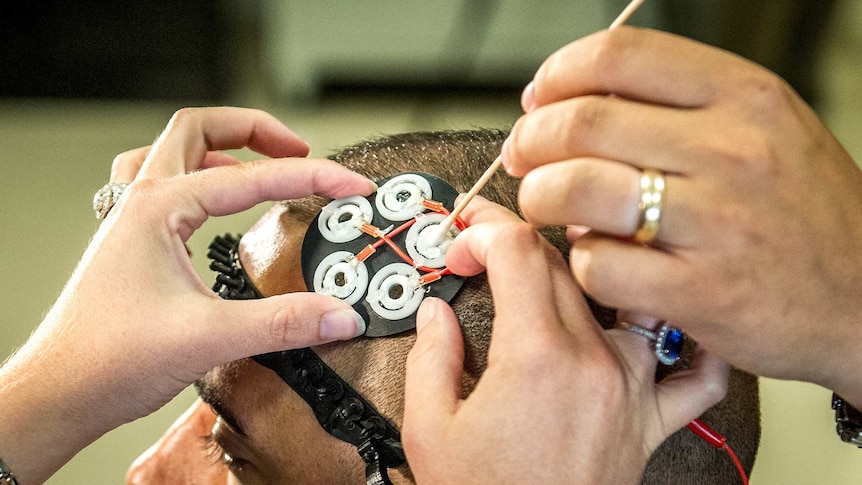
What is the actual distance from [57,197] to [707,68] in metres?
2.57

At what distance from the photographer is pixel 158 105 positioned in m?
2.89

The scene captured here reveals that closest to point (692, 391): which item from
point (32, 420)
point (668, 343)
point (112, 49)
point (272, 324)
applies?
point (668, 343)

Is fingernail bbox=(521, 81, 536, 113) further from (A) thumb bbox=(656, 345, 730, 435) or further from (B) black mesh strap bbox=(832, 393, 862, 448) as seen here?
(B) black mesh strap bbox=(832, 393, 862, 448)

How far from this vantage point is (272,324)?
819 millimetres

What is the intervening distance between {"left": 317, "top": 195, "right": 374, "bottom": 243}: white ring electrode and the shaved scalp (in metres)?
0.04

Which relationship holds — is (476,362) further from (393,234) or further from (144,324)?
(144,324)

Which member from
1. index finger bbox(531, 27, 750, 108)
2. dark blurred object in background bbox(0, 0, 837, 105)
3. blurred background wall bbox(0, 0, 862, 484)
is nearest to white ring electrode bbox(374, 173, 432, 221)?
index finger bbox(531, 27, 750, 108)

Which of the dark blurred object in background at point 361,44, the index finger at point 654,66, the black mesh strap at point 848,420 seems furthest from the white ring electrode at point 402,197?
the dark blurred object in background at point 361,44

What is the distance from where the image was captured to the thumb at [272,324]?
82cm

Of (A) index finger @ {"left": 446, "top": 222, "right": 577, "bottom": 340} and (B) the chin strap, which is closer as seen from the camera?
(A) index finger @ {"left": 446, "top": 222, "right": 577, "bottom": 340}

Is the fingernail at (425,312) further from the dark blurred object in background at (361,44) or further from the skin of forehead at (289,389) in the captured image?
the dark blurred object in background at (361,44)

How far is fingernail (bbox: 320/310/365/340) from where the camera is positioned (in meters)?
0.85

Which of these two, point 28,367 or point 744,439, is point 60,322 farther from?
point 744,439

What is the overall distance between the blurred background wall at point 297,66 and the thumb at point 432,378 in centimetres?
178
